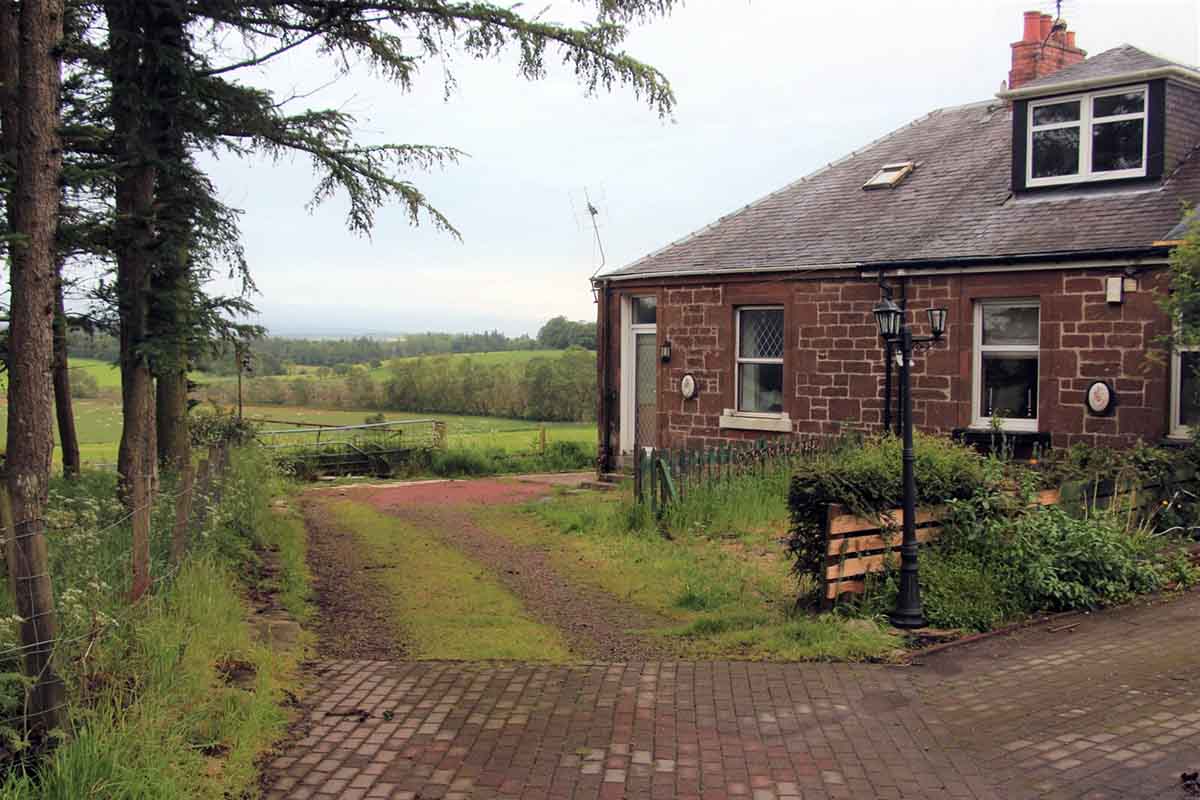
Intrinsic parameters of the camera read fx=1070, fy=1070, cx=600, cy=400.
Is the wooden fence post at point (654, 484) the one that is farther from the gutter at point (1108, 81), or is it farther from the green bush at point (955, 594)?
the gutter at point (1108, 81)

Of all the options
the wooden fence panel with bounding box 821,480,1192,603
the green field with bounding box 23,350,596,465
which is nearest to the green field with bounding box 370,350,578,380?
the green field with bounding box 23,350,596,465

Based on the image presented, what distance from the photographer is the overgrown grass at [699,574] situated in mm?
7816

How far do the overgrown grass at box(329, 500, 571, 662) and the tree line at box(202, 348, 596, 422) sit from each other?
20.2 metres

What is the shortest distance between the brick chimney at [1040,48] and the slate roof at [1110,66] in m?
2.79

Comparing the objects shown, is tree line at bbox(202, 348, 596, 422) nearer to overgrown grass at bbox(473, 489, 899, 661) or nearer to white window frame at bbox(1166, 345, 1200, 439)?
overgrown grass at bbox(473, 489, 899, 661)

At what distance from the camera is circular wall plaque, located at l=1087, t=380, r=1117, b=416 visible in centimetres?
1338

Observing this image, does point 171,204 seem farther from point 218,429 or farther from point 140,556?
point 218,429

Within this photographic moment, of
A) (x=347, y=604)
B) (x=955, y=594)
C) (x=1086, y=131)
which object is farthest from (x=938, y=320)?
(x=1086, y=131)

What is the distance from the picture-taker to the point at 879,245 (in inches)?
634

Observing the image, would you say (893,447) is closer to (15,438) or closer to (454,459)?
(15,438)

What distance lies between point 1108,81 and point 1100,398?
4406mm

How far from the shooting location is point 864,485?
28.4 ft

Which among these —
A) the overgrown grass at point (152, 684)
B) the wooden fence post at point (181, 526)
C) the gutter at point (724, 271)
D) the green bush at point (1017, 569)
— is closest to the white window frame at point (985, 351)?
the gutter at point (724, 271)

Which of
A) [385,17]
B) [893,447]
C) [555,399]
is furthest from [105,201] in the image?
[555,399]
